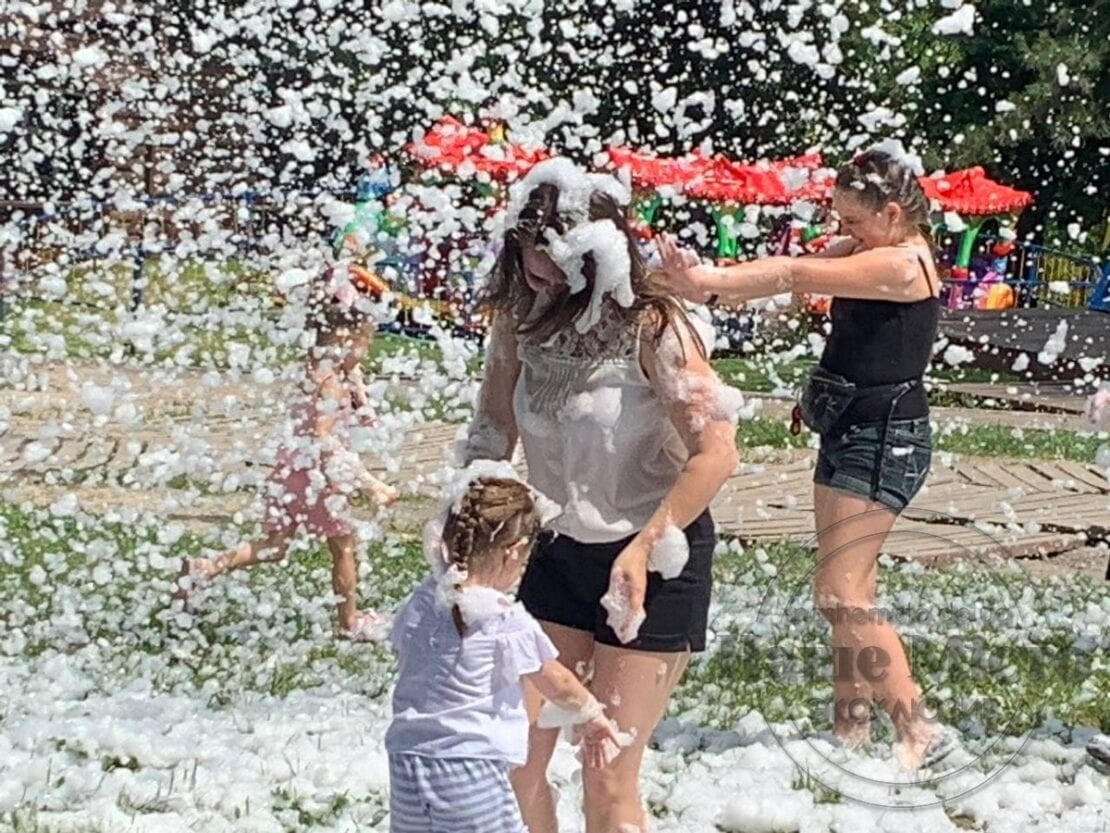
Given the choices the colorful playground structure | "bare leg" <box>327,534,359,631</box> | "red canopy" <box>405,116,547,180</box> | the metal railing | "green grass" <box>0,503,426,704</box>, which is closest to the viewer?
"green grass" <box>0,503,426,704</box>

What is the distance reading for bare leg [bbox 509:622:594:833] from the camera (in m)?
3.32

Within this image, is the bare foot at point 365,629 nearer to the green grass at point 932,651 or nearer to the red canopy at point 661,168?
the green grass at point 932,651

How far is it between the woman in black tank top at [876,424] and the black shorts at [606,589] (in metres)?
1.05

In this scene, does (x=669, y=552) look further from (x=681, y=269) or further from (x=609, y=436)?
(x=681, y=269)

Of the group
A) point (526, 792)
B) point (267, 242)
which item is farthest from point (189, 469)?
point (267, 242)

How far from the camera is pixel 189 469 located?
29.1 ft

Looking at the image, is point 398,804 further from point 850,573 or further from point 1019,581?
point 1019,581

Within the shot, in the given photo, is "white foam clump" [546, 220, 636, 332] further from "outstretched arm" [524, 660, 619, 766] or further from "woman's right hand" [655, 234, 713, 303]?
"outstretched arm" [524, 660, 619, 766]

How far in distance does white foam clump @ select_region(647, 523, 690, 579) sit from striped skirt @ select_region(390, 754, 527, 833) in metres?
0.45

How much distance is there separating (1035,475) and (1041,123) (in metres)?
16.2

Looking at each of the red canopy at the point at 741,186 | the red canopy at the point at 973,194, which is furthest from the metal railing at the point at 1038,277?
the red canopy at the point at 741,186

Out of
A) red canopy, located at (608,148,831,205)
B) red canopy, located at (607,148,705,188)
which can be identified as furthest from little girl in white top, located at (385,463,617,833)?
red canopy, located at (608,148,831,205)

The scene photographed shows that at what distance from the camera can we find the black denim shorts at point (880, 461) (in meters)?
4.28

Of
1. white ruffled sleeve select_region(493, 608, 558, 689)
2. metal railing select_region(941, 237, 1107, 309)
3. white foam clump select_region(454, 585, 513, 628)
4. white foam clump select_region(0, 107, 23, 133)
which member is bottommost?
metal railing select_region(941, 237, 1107, 309)
